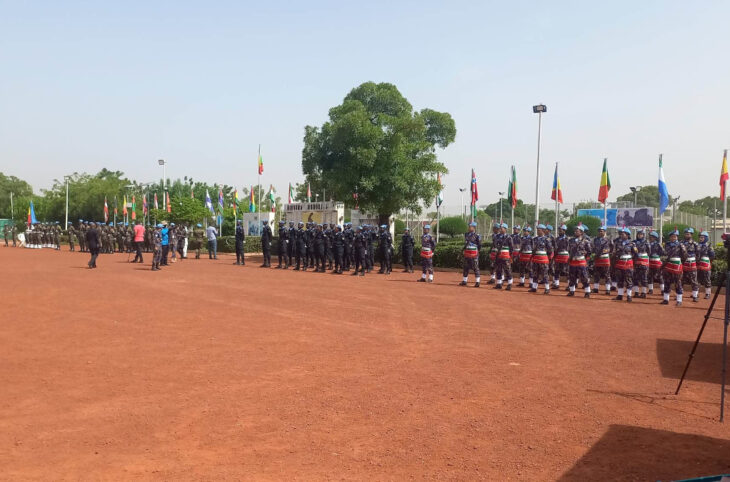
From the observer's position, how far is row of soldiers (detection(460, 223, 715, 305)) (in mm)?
15492

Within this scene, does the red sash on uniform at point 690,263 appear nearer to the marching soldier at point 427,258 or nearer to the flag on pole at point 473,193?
the marching soldier at point 427,258

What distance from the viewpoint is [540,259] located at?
17.2m

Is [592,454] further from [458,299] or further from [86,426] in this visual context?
[458,299]

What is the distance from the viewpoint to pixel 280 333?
32.4ft

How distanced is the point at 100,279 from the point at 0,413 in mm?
13597

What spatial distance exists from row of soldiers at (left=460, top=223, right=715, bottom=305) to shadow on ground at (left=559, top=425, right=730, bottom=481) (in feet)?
35.9

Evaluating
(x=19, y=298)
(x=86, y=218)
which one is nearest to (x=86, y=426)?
(x=19, y=298)

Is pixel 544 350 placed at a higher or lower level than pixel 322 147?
lower

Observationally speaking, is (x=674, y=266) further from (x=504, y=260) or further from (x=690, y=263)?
(x=504, y=260)

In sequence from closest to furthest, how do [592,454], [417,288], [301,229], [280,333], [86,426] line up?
[592,454], [86,426], [280,333], [417,288], [301,229]

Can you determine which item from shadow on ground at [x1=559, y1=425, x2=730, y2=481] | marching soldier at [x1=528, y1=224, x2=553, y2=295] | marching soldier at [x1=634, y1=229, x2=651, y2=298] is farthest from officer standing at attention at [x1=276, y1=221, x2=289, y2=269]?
shadow on ground at [x1=559, y1=425, x2=730, y2=481]

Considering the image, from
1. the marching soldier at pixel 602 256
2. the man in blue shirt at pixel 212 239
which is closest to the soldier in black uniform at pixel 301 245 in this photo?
the man in blue shirt at pixel 212 239

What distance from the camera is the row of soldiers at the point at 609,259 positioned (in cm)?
1549

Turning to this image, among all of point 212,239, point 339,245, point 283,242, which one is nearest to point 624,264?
point 339,245
